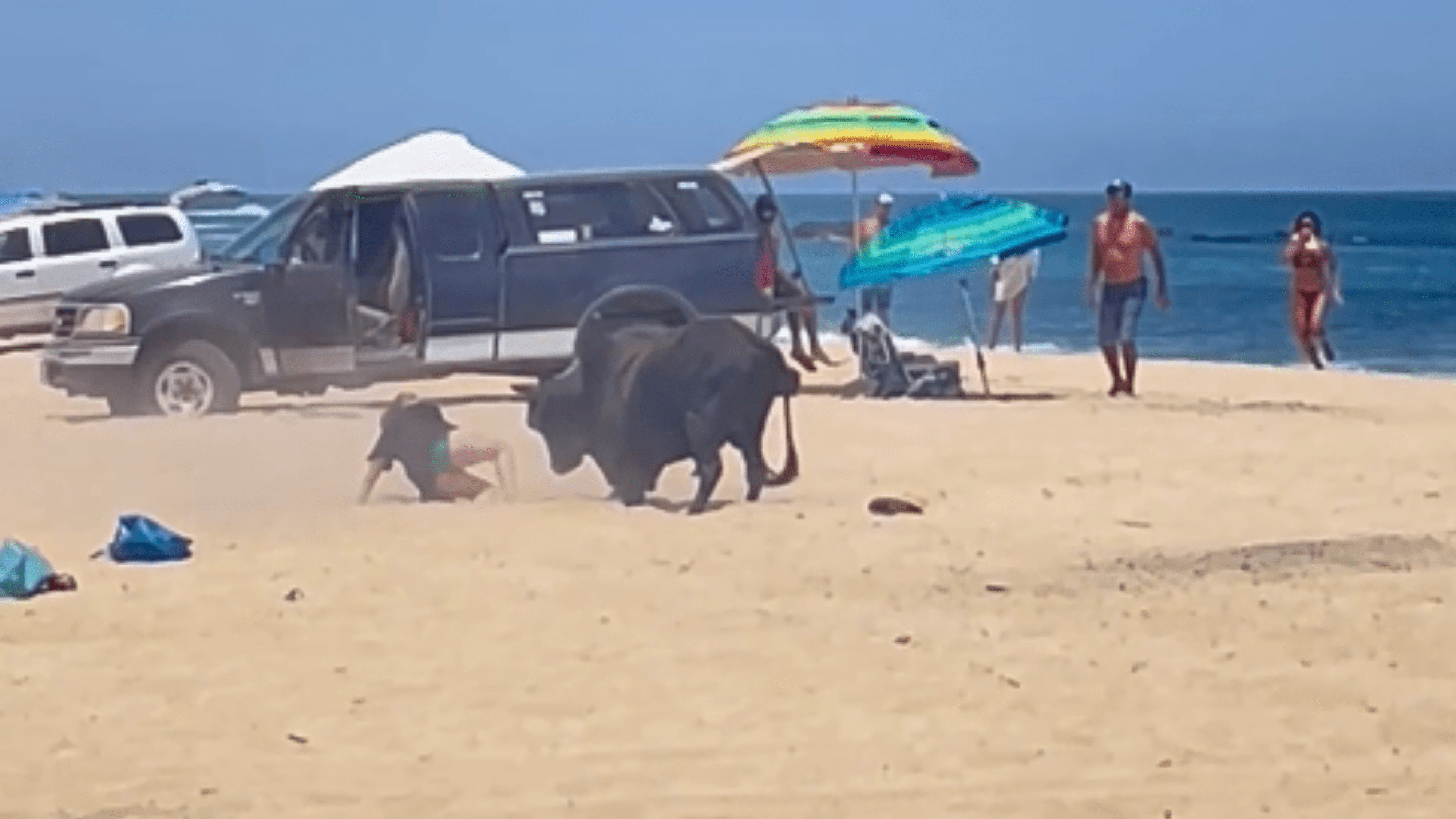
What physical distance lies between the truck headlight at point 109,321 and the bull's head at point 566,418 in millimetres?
5664

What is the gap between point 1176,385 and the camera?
2267 cm

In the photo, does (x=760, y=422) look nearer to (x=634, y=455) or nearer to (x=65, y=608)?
(x=634, y=455)

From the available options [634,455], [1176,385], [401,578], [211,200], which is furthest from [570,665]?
[211,200]

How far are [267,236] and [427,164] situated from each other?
15.2 feet

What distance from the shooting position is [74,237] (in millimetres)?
27250

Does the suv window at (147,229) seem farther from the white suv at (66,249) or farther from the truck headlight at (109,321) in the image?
the truck headlight at (109,321)

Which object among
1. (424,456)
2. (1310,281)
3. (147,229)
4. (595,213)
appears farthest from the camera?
(147,229)

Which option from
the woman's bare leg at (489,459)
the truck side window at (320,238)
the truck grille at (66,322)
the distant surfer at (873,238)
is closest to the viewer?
the woman's bare leg at (489,459)

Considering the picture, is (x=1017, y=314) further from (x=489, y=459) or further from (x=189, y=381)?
(x=489, y=459)

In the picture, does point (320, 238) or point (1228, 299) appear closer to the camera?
point (320, 238)

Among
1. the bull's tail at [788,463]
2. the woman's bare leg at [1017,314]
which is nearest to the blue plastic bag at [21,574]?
the bull's tail at [788,463]

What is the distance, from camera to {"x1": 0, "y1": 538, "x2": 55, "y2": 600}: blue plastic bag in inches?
414

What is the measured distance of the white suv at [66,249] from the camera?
27.0 meters

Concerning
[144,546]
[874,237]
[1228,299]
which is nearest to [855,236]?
[874,237]
